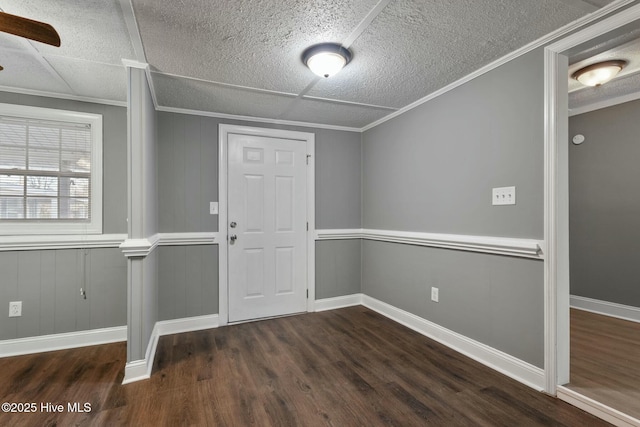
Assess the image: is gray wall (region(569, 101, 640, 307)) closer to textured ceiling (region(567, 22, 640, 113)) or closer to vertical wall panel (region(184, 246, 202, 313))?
textured ceiling (region(567, 22, 640, 113))

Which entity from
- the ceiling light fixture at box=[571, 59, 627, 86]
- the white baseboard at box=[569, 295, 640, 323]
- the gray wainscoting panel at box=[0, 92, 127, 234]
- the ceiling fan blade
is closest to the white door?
the gray wainscoting panel at box=[0, 92, 127, 234]

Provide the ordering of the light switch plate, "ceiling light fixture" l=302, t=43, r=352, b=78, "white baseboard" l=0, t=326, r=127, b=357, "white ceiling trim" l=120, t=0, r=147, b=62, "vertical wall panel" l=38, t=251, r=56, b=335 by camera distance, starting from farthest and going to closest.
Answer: "vertical wall panel" l=38, t=251, r=56, b=335
"white baseboard" l=0, t=326, r=127, b=357
the light switch plate
"ceiling light fixture" l=302, t=43, r=352, b=78
"white ceiling trim" l=120, t=0, r=147, b=62

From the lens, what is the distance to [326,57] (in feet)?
6.60

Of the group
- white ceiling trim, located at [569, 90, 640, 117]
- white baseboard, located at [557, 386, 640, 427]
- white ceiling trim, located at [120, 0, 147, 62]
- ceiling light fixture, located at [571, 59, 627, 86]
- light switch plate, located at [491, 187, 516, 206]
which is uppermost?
white ceiling trim, located at [569, 90, 640, 117]

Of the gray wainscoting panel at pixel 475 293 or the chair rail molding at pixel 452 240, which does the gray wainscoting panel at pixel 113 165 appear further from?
the gray wainscoting panel at pixel 475 293

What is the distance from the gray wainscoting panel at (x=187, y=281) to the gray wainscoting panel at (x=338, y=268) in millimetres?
1208

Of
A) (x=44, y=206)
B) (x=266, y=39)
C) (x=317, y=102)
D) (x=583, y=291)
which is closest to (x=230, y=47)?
(x=266, y=39)

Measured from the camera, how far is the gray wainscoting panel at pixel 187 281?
3016mm

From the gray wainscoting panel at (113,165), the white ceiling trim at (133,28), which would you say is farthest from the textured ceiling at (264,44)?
the gray wainscoting panel at (113,165)

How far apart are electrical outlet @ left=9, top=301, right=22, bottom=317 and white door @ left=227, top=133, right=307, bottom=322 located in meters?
1.71

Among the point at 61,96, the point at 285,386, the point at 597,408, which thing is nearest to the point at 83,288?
the point at 61,96

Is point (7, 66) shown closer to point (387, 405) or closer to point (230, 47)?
point (230, 47)

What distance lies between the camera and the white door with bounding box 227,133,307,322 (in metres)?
3.29

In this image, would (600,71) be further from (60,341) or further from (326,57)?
(60,341)
